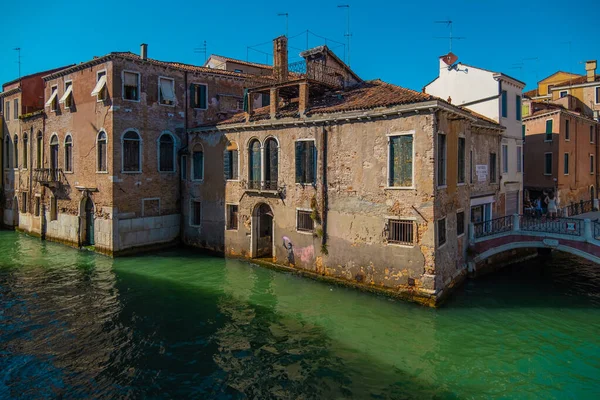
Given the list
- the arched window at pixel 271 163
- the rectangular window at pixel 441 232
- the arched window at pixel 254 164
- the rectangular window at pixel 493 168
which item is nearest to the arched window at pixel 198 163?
the arched window at pixel 254 164

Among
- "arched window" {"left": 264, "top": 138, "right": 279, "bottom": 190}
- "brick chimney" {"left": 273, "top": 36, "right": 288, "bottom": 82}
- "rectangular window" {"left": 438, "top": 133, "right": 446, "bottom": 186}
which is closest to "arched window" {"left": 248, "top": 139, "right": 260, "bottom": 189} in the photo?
"arched window" {"left": 264, "top": 138, "right": 279, "bottom": 190}

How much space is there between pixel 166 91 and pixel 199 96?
6.42 feet

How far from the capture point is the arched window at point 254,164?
19094 millimetres

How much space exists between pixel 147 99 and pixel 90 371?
14.8 meters

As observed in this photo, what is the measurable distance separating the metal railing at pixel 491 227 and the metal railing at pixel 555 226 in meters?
0.65

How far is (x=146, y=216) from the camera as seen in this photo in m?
21.4

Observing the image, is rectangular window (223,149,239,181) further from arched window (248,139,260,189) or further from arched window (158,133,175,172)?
Result: arched window (158,133,175,172)

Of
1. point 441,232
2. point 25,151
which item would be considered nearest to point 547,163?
point 441,232

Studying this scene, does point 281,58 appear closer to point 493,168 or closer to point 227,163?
point 227,163

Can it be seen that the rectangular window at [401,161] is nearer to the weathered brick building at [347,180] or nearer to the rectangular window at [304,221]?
the weathered brick building at [347,180]

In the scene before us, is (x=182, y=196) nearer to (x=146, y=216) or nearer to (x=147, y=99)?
(x=146, y=216)

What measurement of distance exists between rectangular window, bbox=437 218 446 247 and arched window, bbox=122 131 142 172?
14.4m

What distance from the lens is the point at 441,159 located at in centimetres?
1448

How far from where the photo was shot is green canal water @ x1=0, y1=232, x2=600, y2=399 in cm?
917
